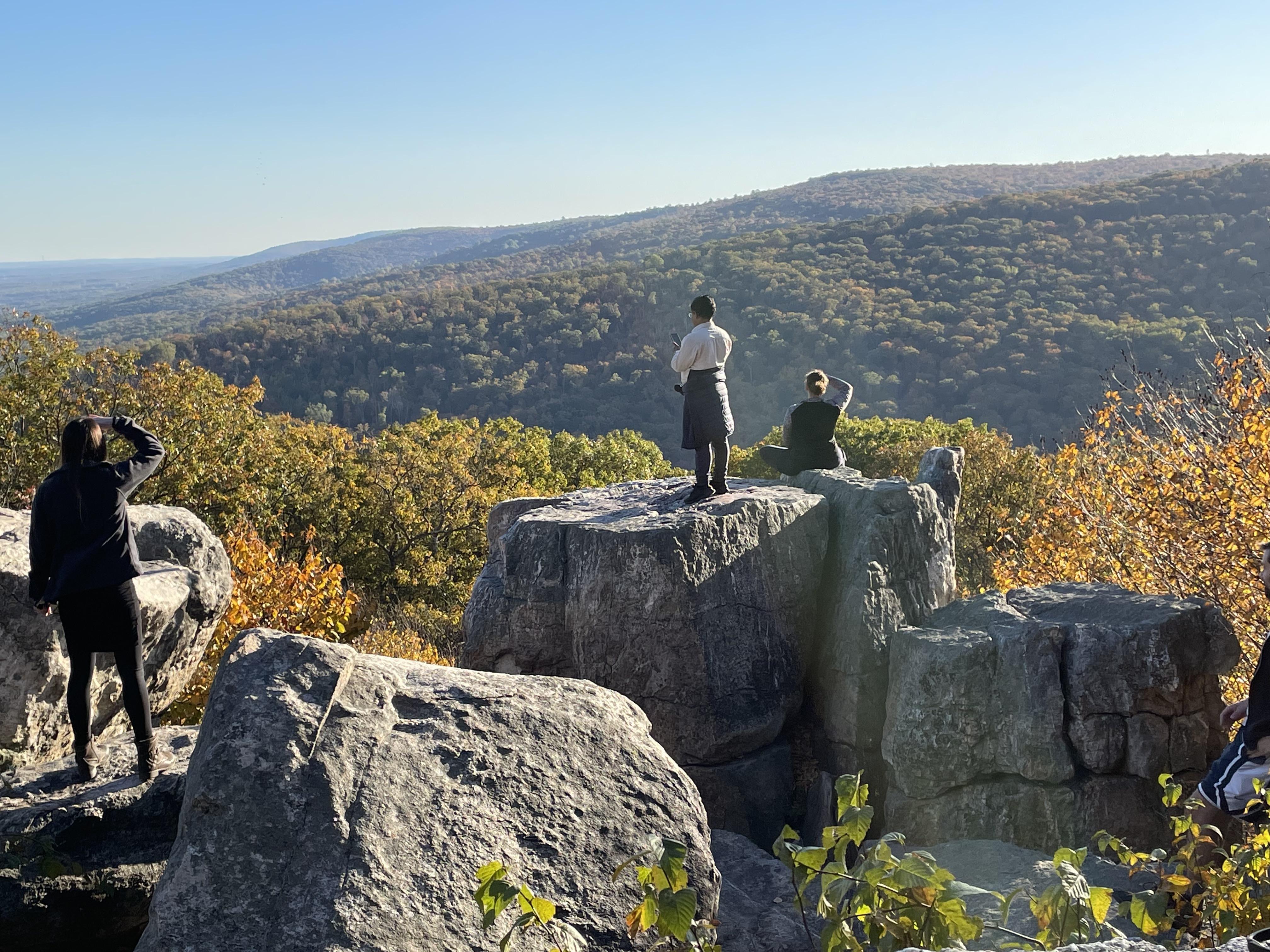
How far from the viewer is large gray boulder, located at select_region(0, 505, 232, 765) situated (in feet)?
23.2

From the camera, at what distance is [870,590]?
9.77 metres

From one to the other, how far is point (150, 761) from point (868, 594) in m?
6.73

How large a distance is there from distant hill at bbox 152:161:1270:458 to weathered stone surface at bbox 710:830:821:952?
35312 millimetres

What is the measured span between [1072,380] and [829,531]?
124ft

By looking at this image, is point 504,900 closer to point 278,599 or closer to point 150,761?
point 150,761

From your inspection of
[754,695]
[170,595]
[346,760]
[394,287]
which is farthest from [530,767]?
[394,287]

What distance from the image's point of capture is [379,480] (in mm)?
25250

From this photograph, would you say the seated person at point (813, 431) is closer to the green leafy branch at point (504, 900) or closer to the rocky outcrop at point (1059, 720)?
the rocky outcrop at point (1059, 720)

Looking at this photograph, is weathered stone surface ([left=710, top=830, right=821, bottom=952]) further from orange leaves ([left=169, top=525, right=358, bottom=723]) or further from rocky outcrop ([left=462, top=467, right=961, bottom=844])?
orange leaves ([left=169, top=525, right=358, bottom=723])

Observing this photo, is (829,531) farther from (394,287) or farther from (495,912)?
(394,287)

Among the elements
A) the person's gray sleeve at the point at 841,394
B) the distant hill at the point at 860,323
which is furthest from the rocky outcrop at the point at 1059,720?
the distant hill at the point at 860,323

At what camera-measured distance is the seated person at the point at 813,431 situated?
11.6 m

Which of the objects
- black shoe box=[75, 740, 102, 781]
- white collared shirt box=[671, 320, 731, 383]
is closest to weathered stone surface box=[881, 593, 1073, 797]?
white collared shirt box=[671, 320, 731, 383]

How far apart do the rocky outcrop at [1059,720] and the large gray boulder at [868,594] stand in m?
0.64
